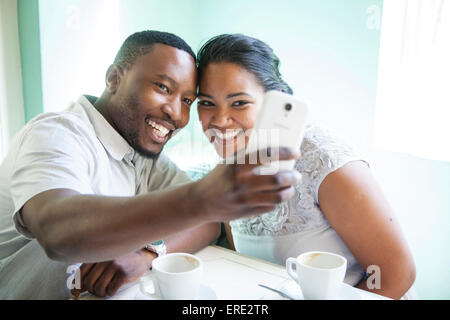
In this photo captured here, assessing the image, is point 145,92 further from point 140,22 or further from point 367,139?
point 140,22

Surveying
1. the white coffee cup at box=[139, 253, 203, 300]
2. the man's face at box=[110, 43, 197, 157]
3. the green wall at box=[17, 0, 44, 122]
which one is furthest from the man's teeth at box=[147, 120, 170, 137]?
the green wall at box=[17, 0, 44, 122]

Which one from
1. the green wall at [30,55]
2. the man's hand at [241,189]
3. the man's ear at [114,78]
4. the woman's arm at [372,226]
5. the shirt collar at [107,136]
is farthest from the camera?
the green wall at [30,55]

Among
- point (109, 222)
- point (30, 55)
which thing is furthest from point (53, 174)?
point (30, 55)

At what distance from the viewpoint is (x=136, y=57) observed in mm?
930

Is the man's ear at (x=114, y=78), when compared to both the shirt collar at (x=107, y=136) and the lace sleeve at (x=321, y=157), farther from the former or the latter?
the lace sleeve at (x=321, y=157)

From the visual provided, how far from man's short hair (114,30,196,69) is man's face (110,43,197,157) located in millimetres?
14

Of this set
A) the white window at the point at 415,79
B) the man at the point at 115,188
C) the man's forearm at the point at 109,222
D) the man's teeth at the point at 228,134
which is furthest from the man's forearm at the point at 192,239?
the white window at the point at 415,79

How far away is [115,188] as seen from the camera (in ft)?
2.89

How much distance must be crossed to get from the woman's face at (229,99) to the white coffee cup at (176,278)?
0.42 m

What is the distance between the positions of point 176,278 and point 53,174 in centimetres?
25

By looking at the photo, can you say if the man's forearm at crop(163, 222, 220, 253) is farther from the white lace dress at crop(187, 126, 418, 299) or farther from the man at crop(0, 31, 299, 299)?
the white lace dress at crop(187, 126, 418, 299)

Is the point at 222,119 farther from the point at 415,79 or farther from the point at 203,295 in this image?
the point at 415,79

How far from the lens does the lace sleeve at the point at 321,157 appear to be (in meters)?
0.82
